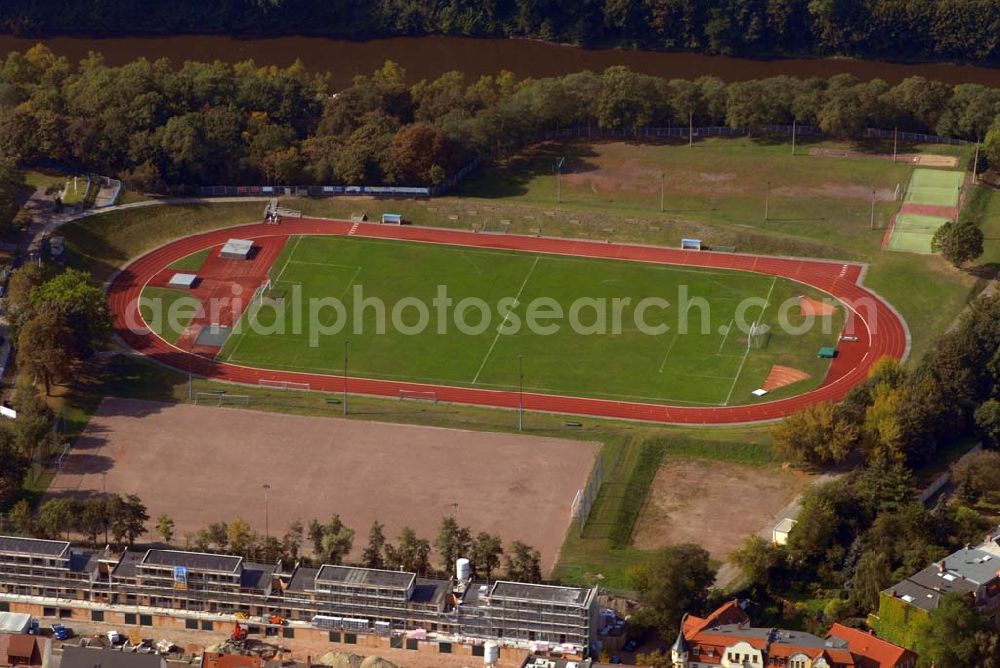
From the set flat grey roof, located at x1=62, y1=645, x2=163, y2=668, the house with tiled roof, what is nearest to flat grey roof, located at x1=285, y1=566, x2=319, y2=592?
flat grey roof, located at x1=62, y1=645, x2=163, y2=668

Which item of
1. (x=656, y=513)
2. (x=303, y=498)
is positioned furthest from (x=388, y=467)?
A: (x=656, y=513)

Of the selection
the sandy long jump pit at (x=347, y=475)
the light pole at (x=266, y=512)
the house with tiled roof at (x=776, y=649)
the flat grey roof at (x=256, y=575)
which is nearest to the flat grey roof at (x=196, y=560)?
the flat grey roof at (x=256, y=575)

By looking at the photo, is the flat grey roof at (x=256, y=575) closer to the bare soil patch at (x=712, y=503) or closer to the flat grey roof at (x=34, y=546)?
the flat grey roof at (x=34, y=546)

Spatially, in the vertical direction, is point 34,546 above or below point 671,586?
below

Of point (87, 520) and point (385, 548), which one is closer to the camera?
point (385, 548)

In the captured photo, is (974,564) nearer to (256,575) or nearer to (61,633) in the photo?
(256,575)

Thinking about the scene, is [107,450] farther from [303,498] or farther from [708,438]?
[708,438]

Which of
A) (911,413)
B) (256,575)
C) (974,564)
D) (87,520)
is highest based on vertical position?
(911,413)

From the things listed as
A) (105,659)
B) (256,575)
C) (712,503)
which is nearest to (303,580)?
(256,575)
